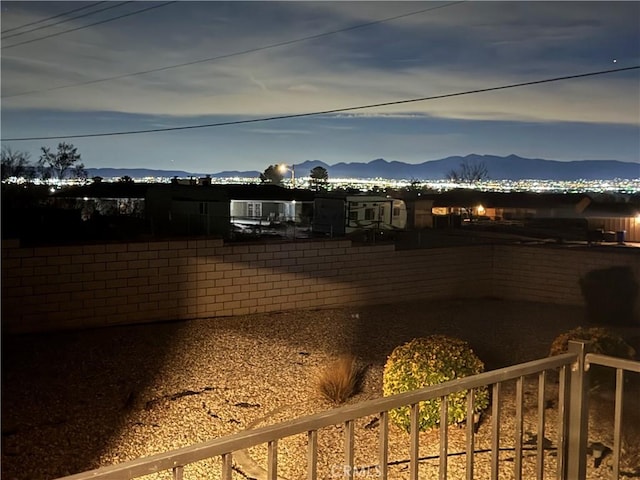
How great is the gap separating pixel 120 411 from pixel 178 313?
5517mm

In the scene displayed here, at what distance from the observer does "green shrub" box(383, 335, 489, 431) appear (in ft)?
21.8

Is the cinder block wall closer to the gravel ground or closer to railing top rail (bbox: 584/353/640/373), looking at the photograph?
the gravel ground

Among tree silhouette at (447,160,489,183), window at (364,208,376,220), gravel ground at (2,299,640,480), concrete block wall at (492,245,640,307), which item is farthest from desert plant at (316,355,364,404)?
tree silhouette at (447,160,489,183)

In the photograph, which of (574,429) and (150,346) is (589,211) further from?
(574,429)

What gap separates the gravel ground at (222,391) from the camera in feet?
20.5

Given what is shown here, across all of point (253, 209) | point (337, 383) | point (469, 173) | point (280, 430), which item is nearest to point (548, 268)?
point (337, 383)

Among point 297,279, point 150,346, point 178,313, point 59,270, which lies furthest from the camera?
point 297,279

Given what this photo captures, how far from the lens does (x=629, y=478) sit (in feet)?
19.0

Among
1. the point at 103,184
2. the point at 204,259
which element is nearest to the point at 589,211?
the point at 103,184

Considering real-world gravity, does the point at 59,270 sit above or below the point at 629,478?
above

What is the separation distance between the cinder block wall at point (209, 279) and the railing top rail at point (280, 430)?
30.2 feet

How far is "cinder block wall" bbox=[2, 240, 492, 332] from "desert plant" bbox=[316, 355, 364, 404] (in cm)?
522

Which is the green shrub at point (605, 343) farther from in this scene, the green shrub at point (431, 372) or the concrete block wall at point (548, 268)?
the concrete block wall at point (548, 268)

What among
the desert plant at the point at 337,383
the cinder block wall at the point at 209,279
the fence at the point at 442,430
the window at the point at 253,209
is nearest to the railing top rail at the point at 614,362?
the fence at the point at 442,430
